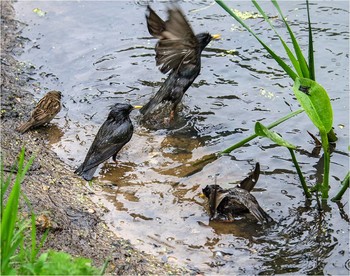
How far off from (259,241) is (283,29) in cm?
519

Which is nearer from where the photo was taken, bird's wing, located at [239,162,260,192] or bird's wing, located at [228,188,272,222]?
bird's wing, located at [228,188,272,222]

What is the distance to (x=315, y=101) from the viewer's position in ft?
18.2

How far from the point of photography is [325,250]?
5.63 m

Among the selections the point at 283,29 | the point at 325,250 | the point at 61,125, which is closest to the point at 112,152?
the point at 61,125

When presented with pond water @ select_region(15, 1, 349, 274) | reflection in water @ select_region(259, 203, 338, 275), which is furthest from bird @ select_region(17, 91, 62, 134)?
reflection in water @ select_region(259, 203, 338, 275)

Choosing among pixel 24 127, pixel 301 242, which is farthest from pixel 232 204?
pixel 24 127

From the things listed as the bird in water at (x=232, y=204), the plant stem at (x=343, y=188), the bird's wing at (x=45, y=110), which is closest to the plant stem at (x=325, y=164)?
the plant stem at (x=343, y=188)

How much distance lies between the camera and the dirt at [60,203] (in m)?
5.42

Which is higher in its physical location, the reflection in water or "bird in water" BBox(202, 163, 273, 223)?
"bird in water" BBox(202, 163, 273, 223)

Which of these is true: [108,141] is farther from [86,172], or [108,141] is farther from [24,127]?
[24,127]

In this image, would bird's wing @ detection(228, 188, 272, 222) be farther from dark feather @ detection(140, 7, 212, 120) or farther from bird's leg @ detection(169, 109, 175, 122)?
dark feather @ detection(140, 7, 212, 120)

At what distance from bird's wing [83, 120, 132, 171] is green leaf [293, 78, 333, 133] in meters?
2.33

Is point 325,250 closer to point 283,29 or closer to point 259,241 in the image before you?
point 259,241

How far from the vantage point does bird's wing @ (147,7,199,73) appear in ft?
25.7
